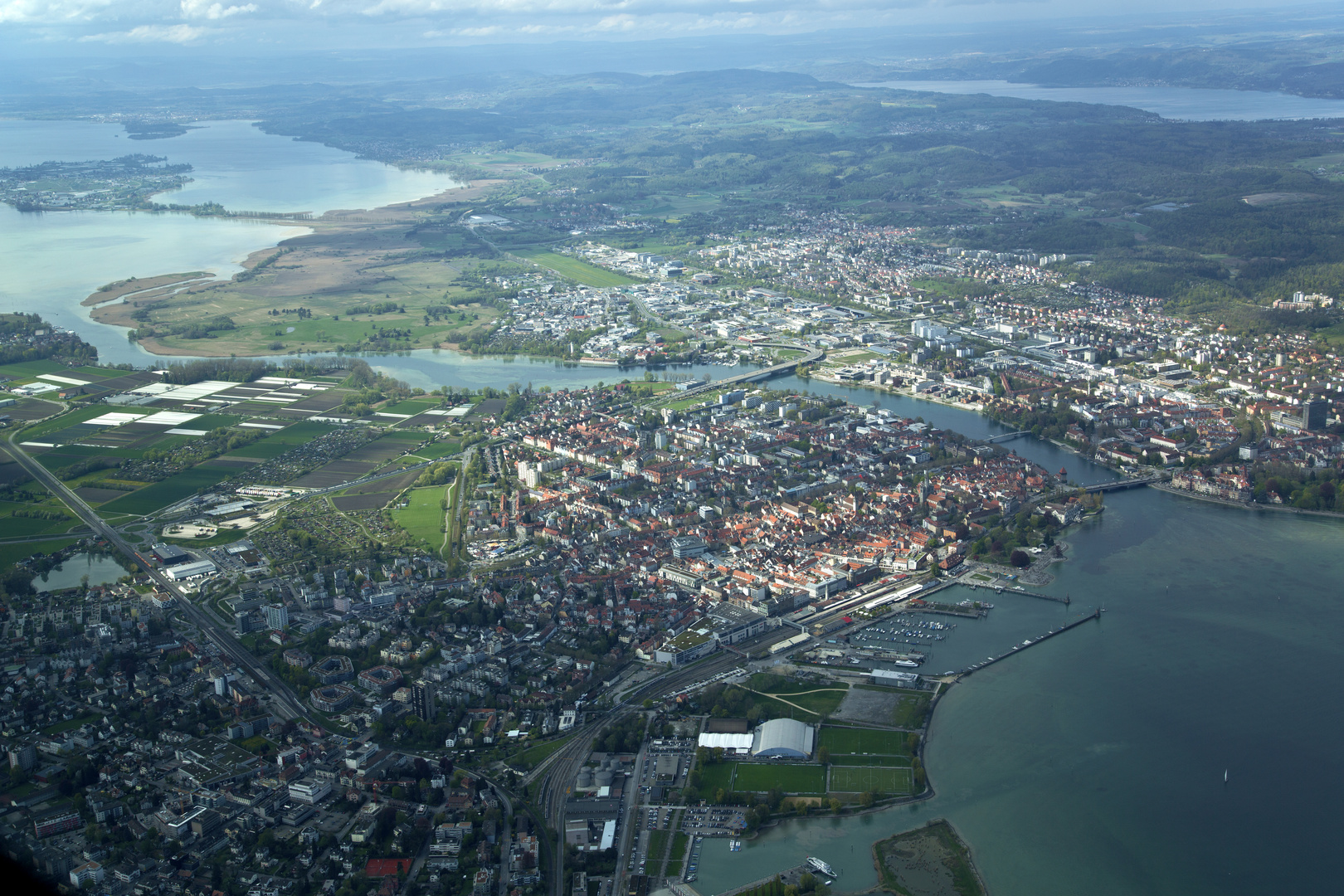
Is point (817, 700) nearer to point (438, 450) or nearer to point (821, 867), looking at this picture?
point (821, 867)

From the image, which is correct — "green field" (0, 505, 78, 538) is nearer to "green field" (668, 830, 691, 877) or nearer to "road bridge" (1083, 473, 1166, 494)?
"green field" (668, 830, 691, 877)

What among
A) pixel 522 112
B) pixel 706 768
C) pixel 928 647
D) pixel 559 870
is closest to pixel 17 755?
pixel 559 870

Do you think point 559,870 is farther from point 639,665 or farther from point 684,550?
point 684,550

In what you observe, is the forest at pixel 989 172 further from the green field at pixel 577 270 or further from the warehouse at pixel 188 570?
the warehouse at pixel 188 570

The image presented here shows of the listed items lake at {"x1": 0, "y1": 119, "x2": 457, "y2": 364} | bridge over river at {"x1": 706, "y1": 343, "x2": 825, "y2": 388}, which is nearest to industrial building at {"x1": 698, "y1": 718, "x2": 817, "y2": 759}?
A: bridge over river at {"x1": 706, "y1": 343, "x2": 825, "y2": 388}

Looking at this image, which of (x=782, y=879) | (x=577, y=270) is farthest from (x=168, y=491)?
(x=577, y=270)

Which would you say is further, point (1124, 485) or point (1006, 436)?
point (1006, 436)

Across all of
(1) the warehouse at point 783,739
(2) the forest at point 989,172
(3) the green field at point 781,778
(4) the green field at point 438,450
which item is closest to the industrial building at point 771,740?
(1) the warehouse at point 783,739
